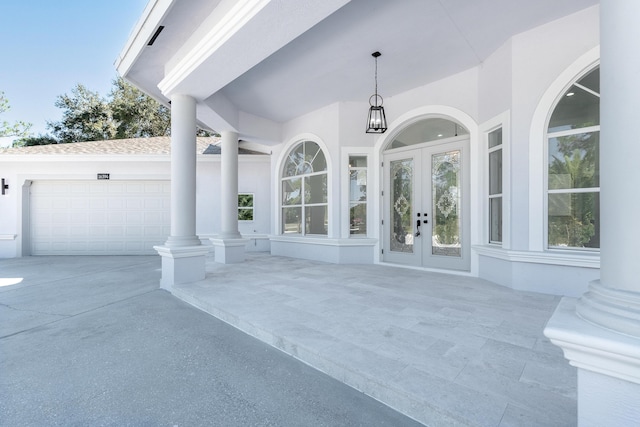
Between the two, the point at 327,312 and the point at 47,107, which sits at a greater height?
the point at 47,107

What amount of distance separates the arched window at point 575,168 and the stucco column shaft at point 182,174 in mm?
5097

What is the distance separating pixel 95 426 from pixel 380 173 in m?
5.64

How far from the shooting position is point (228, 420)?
1.73m

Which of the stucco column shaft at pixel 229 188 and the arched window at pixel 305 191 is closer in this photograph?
the stucco column shaft at pixel 229 188

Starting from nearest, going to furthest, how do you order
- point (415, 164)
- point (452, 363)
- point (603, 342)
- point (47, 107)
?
point (603, 342) → point (452, 363) → point (415, 164) → point (47, 107)

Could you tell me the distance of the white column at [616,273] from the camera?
1042mm

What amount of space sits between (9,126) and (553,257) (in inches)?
1020

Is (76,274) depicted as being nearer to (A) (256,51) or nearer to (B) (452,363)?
(A) (256,51)

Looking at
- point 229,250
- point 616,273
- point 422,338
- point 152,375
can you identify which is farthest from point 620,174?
point 229,250

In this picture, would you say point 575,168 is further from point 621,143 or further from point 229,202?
point 229,202

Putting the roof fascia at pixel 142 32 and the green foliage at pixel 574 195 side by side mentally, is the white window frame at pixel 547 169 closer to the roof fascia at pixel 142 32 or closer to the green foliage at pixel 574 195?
the green foliage at pixel 574 195

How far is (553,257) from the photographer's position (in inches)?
151

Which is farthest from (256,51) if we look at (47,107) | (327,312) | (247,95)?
(47,107)

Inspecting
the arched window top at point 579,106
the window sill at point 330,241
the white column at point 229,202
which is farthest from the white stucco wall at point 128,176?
the arched window top at point 579,106
